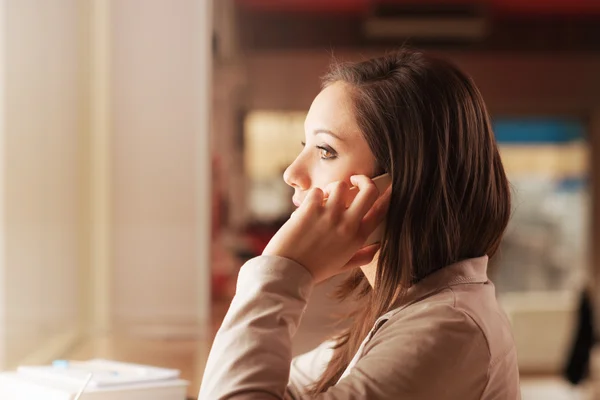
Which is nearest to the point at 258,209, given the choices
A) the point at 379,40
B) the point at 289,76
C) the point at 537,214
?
the point at 289,76

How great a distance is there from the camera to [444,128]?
0.94 metres

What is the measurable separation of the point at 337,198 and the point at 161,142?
142 centimetres

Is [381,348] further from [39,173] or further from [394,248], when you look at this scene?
[39,173]

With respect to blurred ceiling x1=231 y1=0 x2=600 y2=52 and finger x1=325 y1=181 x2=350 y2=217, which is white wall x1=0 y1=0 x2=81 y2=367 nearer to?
finger x1=325 y1=181 x2=350 y2=217

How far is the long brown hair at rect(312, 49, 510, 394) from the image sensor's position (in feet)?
3.10

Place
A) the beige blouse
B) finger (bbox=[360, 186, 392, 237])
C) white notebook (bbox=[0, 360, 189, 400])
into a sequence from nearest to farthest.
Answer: the beige blouse < finger (bbox=[360, 186, 392, 237]) < white notebook (bbox=[0, 360, 189, 400])

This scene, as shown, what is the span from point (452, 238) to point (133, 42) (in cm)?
153

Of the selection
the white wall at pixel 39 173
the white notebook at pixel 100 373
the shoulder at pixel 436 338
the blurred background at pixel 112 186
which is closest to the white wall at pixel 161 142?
the blurred background at pixel 112 186

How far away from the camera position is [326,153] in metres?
1.01

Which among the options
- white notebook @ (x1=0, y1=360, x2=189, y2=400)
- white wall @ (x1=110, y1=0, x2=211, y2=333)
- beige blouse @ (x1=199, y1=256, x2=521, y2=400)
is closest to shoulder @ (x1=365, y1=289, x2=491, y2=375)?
beige blouse @ (x1=199, y1=256, x2=521, y2=400)

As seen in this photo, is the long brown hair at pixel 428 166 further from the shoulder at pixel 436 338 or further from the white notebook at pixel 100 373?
the white notebook at pixel 100 373

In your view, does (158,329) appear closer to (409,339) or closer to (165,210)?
(165,210)

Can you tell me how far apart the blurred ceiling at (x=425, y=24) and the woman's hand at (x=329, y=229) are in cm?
496

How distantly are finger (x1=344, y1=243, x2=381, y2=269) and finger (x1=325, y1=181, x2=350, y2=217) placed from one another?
89mm
